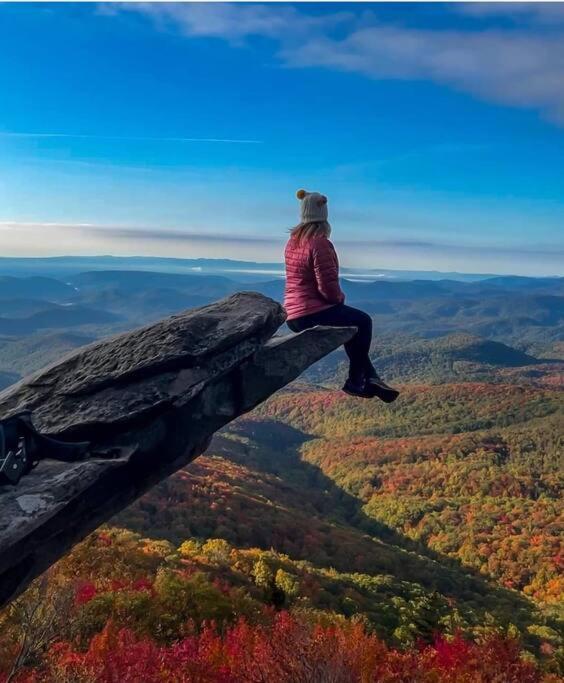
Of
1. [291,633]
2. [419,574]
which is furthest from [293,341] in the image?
[419,574]

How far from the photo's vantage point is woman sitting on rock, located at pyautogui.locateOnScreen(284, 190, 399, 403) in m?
11.6

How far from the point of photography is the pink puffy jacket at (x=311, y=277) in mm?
11539

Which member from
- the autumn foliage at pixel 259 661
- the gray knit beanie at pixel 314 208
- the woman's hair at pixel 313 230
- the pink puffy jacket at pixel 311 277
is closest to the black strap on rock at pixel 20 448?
the pink puffy jacket at pixel 311 277

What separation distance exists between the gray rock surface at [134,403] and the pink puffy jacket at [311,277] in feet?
1.96

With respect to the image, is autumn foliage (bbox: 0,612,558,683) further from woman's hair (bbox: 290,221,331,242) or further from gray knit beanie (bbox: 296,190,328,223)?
gray knit beanie (bbox: 296,190,328,223)

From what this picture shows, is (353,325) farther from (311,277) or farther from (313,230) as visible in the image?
(313,230)

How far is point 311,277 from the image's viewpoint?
1212cm

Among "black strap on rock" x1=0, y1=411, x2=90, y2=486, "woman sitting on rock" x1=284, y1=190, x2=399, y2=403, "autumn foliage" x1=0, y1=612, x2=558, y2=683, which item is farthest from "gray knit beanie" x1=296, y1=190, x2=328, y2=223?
"autumn foliage" x1=0, y1=612, x2=558, y2=683

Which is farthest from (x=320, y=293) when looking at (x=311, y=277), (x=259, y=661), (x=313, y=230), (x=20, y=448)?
(x=259, y=661)

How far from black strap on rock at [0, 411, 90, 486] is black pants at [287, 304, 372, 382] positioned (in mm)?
6618

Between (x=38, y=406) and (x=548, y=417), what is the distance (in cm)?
20515

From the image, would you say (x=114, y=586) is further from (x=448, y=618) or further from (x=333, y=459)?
(x=333, y=459)

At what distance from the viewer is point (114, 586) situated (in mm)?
31781

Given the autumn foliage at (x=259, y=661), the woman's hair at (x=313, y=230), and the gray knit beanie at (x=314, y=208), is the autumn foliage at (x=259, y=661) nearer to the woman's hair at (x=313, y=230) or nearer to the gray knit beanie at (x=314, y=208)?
the woman's hair at (x=313, y=230)
